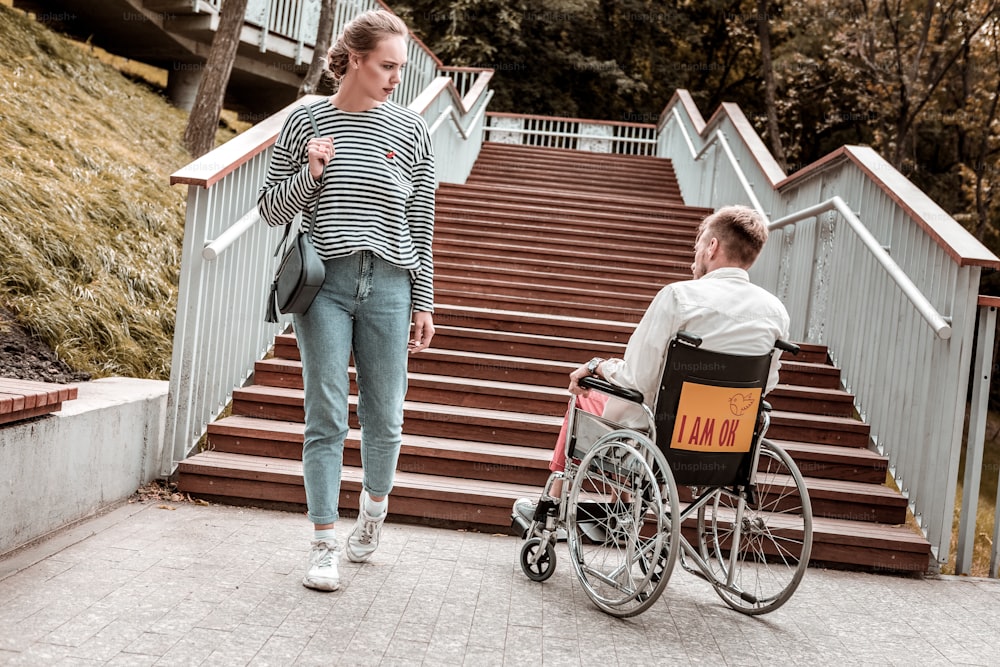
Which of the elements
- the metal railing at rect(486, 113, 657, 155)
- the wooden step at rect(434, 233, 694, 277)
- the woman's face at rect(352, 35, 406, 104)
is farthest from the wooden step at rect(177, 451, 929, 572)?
the metal railing at rect(486, 113, 657, 155)

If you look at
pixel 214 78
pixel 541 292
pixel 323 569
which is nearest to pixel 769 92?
pixel 214 78

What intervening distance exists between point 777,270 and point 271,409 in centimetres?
393

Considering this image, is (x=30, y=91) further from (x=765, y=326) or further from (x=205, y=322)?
(x=765, y=326)

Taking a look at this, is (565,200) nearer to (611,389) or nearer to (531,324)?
(531,324)

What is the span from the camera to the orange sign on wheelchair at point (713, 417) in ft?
9.00

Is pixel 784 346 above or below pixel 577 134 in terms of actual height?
below

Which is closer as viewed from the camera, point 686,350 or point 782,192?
point 686,350

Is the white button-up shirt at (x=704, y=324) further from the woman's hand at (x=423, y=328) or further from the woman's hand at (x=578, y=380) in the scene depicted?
the woman's hand at (x=423, y=328)

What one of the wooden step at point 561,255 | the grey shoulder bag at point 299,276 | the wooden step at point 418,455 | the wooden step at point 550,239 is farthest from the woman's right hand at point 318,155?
the wooden step at point 550,239

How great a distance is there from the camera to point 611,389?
9.28 ft

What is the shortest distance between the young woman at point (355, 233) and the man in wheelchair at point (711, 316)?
0.62m

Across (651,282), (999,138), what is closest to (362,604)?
(651,282)

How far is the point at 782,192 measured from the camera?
6766 mm

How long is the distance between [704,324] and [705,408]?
25 cm
